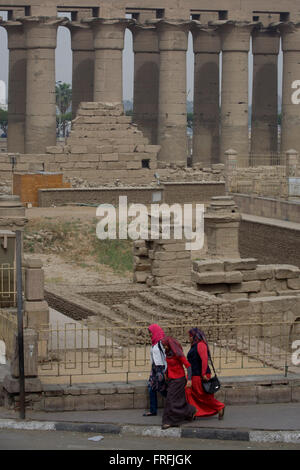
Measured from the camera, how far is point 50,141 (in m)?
55.3

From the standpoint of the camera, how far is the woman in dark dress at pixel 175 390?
666 inches

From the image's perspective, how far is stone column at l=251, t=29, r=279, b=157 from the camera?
61812mm

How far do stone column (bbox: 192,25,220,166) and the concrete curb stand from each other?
145 ft

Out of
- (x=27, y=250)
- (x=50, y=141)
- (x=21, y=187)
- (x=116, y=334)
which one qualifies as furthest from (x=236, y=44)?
(x=116, y=334)

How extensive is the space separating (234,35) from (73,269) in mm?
23197

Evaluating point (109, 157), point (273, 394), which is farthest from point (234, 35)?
point (273, 394)

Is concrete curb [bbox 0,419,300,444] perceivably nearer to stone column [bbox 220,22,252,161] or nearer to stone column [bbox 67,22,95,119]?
stone column [bbox 220,22,252,161]

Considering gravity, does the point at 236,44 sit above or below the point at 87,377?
above

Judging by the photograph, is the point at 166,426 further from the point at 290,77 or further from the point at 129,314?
the point at 290,77

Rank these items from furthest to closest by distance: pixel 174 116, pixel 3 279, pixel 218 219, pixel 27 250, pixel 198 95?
pixel 198 95
pixel 174 116
pixel 27 250
pixel 218 219
pixel 3 279

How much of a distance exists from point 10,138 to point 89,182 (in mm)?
8588

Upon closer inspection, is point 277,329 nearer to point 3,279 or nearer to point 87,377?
point 3,279

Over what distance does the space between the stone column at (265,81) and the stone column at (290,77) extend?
7.44 ft

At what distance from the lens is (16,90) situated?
59.6 meters
